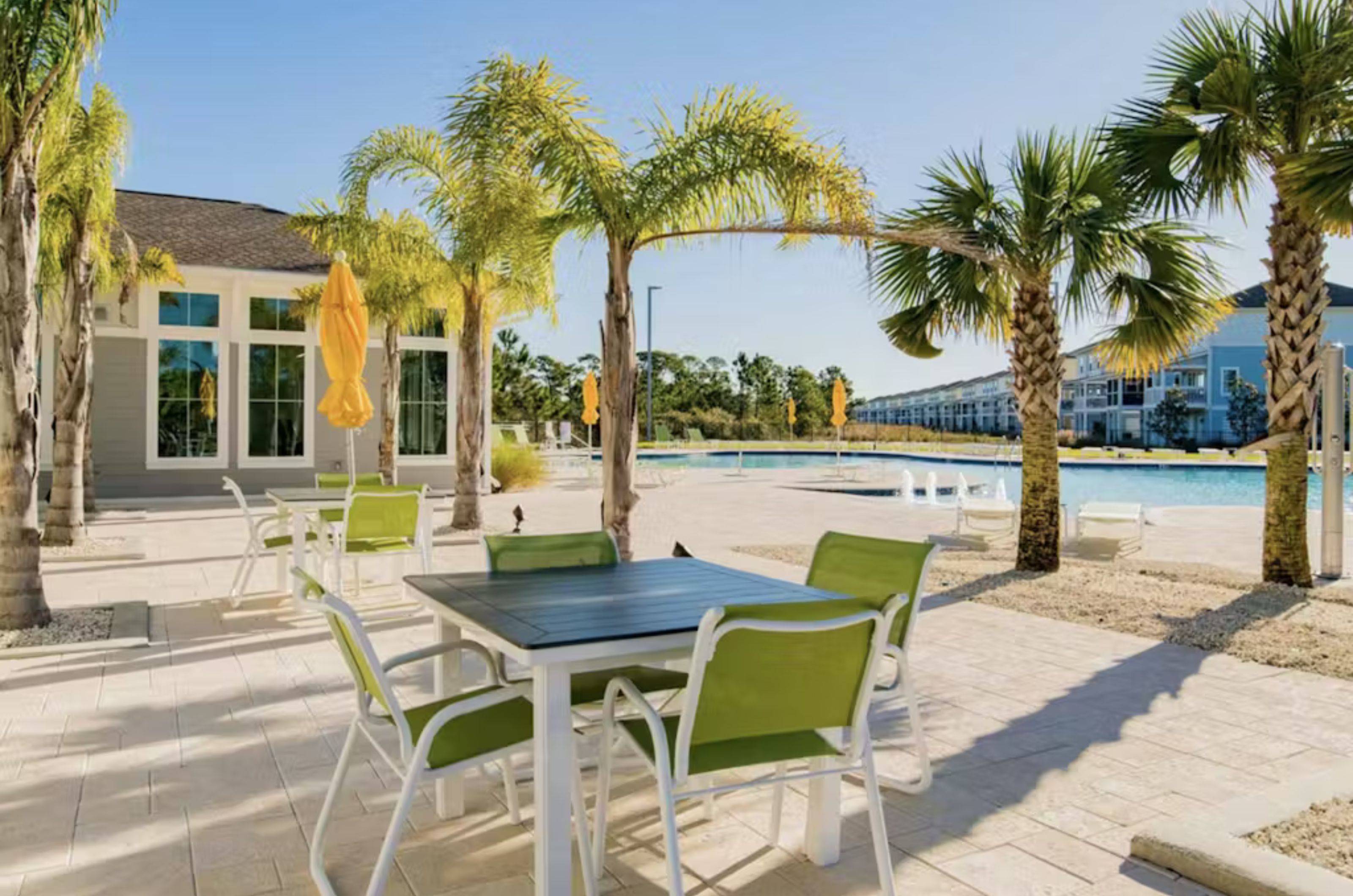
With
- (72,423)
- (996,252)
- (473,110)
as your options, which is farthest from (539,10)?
(72,423)

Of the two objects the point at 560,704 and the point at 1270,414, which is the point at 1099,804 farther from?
the point at 1270,414

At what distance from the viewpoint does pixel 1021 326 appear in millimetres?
8102

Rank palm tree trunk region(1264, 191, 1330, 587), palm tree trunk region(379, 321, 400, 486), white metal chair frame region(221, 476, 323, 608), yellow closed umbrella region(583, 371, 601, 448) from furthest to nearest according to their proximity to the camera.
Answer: yellow closed umbrella region(583, 371, 601, 448) < palm tree trunk region(379, 321, 400, 486) < palm tree trunk region(1264, 191, 1330, 587) < white metal chair frame region(221, 476, 323, 608)

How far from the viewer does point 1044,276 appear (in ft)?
25.5

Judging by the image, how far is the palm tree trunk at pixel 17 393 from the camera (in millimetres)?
5660

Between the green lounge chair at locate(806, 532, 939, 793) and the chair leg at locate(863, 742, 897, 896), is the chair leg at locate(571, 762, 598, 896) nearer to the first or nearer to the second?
the chair leg at locate(863, 742, 897, 896)

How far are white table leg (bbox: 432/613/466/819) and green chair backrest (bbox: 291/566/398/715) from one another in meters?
0.54

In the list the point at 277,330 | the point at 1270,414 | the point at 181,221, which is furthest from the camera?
the point at 181,221

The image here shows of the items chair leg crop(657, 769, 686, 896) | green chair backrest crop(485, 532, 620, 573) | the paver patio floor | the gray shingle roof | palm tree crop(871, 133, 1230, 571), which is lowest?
the paver patio floor

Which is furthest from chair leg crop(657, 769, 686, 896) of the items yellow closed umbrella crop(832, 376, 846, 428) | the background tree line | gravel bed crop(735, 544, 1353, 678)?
the background tree line

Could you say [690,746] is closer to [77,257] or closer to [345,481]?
[345,481]

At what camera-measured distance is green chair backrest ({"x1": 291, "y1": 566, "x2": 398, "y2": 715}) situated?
7.62 feet

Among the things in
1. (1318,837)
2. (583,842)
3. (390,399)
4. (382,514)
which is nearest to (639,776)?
(583,842)

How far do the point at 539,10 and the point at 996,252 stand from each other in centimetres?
478
